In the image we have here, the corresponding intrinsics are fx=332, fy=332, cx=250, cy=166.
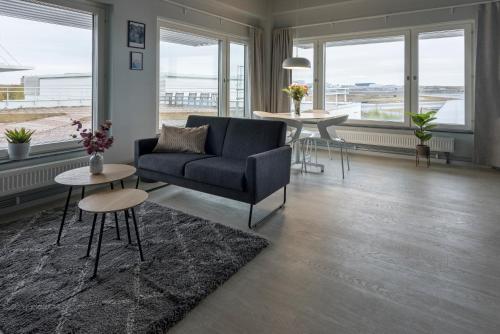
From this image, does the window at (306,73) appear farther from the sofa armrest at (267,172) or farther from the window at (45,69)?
the window at (45,69)

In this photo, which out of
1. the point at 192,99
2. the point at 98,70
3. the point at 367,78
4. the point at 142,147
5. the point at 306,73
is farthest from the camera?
the point at 306,73

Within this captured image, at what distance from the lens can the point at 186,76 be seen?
5.31 metres

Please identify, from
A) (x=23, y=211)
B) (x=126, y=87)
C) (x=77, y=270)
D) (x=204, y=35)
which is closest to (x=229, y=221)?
(x=77, y=270)

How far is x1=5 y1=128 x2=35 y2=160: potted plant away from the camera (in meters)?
3.20

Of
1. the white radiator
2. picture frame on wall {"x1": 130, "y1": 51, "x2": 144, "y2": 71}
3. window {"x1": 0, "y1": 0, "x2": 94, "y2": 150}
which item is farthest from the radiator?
the white radiator

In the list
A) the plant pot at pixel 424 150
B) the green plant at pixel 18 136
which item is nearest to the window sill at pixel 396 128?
the plant pot at pixel 424 150

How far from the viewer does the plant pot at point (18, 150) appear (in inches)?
126

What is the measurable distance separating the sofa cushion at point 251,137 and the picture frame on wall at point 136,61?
5.01 feet

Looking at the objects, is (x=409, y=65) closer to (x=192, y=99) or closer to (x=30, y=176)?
(x=192, y=99)

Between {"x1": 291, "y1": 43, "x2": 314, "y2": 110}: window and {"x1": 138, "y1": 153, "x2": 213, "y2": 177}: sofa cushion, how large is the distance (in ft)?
12.5

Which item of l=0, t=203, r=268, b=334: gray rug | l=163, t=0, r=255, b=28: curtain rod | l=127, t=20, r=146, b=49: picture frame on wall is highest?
l=163, t=0, r=255, b=28: curtain rod

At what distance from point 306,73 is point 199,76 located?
2426mm

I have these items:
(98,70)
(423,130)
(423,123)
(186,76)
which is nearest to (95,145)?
(98,70)

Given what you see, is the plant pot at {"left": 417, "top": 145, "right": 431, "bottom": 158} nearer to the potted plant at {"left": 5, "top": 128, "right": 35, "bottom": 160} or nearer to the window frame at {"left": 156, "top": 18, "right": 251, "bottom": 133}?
the window frame at {"left": 156, "top": 18, "right": 251, "bottom": 133}
